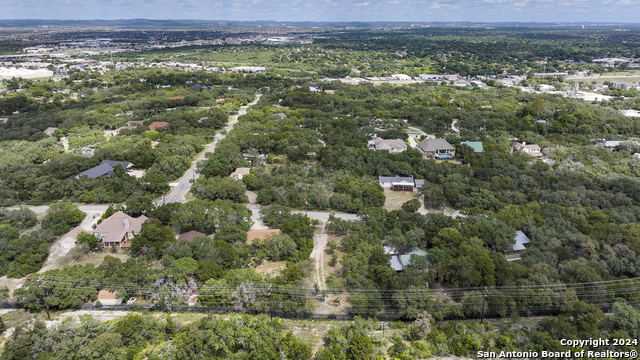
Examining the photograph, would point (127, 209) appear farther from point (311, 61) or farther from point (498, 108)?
point (311, 61)

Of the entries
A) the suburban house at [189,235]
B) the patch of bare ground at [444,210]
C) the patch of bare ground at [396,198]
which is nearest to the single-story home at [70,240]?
the suburban house at [189,235]

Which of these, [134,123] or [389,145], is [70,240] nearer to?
[134,123]

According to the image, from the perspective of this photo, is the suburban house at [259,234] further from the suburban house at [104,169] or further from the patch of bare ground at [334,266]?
the suburban house at [104,169]

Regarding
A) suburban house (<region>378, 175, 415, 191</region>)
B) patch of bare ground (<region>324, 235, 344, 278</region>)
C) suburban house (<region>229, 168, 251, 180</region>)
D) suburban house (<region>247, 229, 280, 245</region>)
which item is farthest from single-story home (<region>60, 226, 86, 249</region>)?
suburban house (<region>378, 175, 415, 191</region>)

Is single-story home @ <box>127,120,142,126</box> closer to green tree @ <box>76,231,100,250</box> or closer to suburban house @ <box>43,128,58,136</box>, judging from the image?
suburban house @ <box>43,128,58,136</box>

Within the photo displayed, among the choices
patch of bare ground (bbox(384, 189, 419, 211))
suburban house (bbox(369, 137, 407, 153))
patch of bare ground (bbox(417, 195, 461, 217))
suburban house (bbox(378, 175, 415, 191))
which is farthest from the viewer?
suburban house (bbox(369, 137, 407, 153))

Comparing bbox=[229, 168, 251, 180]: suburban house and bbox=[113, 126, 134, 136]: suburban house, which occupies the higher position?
bbox=[113, 126, 134, 136]: suburban house

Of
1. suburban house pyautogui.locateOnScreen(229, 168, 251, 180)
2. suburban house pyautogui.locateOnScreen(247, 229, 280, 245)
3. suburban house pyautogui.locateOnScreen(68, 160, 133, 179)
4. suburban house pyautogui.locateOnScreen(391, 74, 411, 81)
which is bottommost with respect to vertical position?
suburban house pyautogui.locateOnScreen(247, 229, 280, 245)
